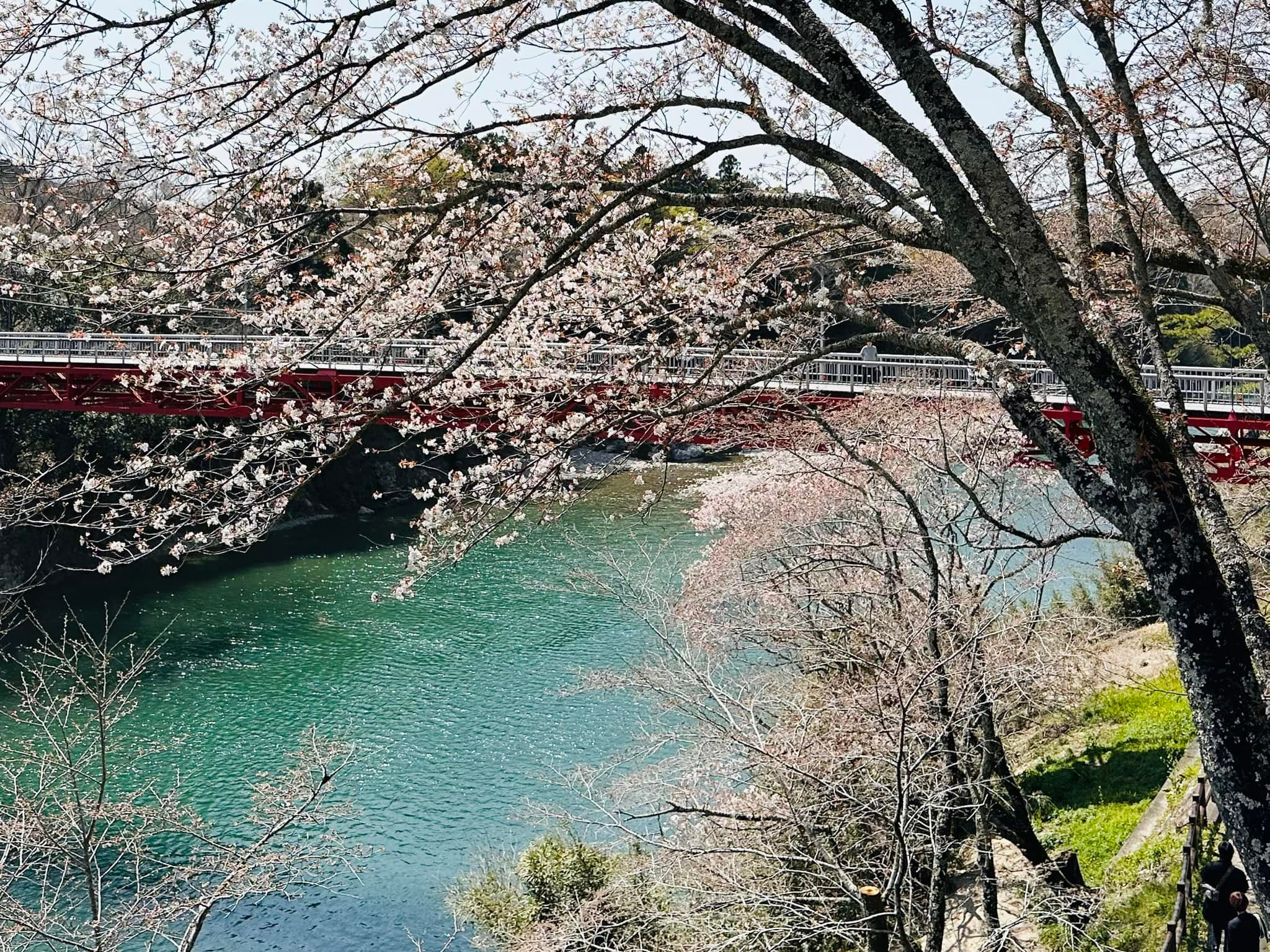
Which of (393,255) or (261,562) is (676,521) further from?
(393,255)

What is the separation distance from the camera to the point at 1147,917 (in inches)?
265

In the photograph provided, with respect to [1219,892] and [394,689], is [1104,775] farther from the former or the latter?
[394,689]

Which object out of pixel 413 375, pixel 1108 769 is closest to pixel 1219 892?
pixel 1108 769

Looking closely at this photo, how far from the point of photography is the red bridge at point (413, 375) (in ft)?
14.7

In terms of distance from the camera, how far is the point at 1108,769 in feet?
33.0

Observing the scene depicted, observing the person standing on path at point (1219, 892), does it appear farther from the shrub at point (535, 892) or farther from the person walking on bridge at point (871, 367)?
the person walking on bridge at point (871, 367)

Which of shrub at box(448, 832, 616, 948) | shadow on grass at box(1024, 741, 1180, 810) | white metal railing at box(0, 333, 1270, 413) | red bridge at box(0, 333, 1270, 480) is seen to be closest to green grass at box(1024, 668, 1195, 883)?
shadow on grass at box(1024, 741, 1180, 810)

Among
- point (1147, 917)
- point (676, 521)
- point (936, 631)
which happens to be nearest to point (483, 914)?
point (936, 631)

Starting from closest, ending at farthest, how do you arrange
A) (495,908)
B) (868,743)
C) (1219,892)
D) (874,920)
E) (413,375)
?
(874,920)
(1219,892)
(413,375)
(868,743)
(495,908)

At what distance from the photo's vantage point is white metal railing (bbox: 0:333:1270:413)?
14.1 ft

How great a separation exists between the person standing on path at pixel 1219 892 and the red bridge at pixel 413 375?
2.66 metres

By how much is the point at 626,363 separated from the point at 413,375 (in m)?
2.66

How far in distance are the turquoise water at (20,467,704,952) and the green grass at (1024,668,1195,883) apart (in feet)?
13.9

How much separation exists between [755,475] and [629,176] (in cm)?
846
